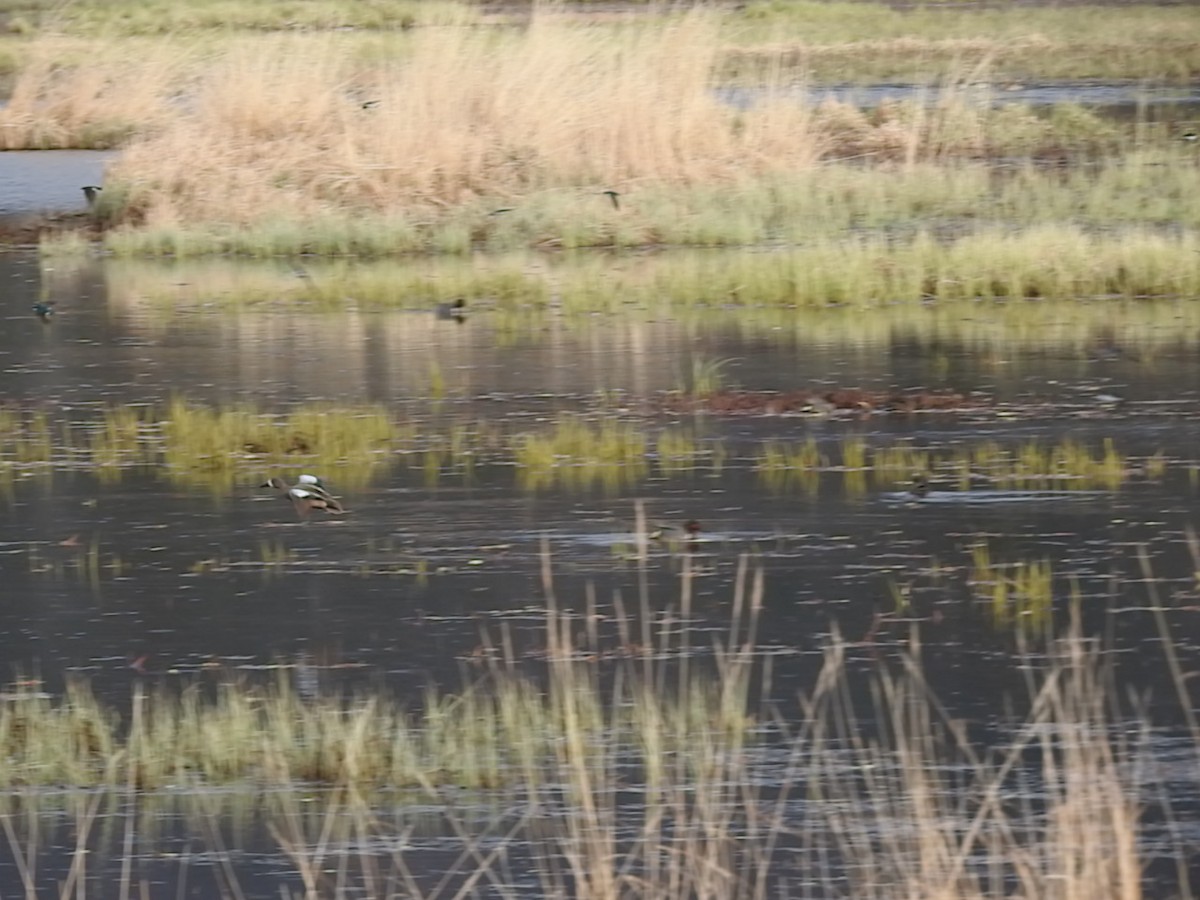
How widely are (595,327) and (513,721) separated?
867 centimetres

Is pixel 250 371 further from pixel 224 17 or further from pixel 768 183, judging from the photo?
pixel 224 17

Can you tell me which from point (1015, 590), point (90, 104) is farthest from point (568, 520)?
point (90, 104)

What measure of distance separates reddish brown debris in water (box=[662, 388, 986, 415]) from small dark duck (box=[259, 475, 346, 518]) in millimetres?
2599

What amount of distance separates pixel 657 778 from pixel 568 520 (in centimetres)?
350

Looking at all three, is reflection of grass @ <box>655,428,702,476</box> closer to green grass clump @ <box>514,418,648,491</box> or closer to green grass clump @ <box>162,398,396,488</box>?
green grass clump @ <box>514,418,648,491</box>

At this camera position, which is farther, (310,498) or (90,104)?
(90,104)

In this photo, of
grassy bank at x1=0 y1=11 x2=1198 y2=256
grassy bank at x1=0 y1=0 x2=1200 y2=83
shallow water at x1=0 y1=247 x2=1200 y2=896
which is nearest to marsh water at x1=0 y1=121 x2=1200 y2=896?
shallow water at x1=0 y1=247 x2=1200 y2=896

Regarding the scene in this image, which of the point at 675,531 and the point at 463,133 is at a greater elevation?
the point at 463,133

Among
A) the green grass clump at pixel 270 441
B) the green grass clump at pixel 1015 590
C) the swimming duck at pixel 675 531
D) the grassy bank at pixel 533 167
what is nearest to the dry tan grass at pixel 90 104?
the grassy bank at pixel 533 167

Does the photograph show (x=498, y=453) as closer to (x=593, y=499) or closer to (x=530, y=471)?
(x=530, y=471)

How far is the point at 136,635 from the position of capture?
804 centimetres

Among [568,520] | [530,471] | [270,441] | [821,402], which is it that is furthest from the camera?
[821,402]

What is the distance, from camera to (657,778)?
6.20 m

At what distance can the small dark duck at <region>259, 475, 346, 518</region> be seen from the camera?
32.7 feet
